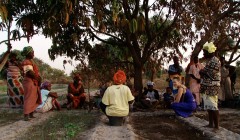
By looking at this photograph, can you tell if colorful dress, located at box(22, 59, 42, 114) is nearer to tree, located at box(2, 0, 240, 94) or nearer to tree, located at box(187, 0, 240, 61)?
tree, located at box(2, 0, 240, 94)

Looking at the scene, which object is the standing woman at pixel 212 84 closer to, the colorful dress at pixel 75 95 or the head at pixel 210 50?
the head at pixel 210 50

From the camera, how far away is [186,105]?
859 cm

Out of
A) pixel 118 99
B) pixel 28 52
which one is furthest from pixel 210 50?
pixel 28 52

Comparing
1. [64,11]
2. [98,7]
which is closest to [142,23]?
[98,7]

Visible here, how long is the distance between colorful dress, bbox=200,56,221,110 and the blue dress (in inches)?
47.7

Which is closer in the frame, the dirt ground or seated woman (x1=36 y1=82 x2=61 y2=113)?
the dirt ground

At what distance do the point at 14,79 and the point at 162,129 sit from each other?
219 inches

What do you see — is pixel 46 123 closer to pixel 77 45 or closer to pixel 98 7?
pixel 98 7

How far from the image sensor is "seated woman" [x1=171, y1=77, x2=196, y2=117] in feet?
28.1

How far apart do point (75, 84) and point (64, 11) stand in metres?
3.29

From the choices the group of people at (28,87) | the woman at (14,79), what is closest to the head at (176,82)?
the group of people at (28,87)

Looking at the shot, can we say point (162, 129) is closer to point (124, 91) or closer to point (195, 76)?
point (124, 91)

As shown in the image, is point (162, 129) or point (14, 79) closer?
point (162, 129)

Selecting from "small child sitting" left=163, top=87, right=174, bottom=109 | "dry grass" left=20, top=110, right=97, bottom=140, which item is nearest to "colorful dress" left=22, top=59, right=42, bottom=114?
"dry grass" left=20, top=110, right=97, bottom=140
